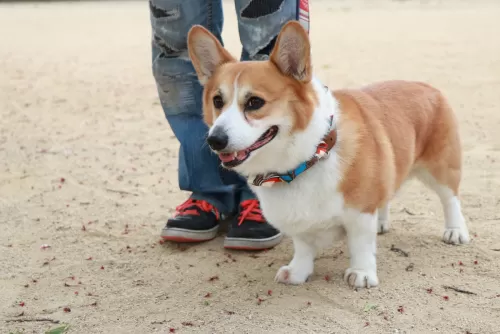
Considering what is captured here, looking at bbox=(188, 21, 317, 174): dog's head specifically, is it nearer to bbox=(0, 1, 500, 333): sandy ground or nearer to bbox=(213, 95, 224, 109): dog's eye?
bbox=(213, 95, 224, 109): dog's eye

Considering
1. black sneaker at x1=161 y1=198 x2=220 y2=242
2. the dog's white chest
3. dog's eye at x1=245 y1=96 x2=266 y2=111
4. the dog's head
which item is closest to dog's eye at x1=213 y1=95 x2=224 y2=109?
the dog's head

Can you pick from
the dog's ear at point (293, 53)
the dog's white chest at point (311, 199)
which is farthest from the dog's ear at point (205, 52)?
the dog's white chest at point (311, 199)

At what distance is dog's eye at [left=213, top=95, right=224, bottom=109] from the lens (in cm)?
255

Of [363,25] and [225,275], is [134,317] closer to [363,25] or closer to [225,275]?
[225,275]

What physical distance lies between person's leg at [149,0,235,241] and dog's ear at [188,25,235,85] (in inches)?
16.3

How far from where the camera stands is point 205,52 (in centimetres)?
273

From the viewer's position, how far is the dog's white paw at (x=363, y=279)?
2.67 metres

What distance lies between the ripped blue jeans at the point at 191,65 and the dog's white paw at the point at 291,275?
71 centimetres

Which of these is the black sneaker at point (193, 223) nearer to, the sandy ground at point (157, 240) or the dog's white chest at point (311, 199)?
the sandy ground at point (157, 240)

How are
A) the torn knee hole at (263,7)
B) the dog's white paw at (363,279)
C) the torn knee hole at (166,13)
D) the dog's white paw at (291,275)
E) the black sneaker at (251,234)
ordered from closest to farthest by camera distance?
the dog's white paw at (363,279) < the dog's white paw at (291,275) < the torn knee hole at (263,7) < the torn knee hole at (166,13) < the black sneaker at (251,234)

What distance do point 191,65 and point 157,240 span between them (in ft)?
3.02

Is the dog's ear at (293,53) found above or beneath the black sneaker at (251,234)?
above

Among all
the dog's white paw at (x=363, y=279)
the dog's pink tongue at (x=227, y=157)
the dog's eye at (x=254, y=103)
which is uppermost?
the dog's eye at (x=254, y=103)

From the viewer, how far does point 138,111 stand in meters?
6.38
